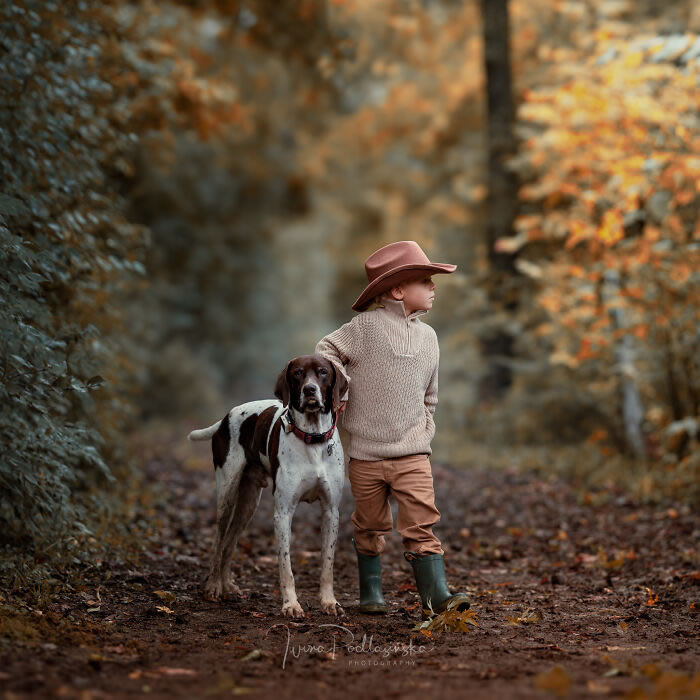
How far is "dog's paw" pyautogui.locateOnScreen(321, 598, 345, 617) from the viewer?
5.10 m

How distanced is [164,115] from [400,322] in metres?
6.68

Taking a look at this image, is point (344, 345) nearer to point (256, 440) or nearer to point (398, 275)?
point (398, 275)

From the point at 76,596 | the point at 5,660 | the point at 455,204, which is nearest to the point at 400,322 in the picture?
the point at 76,596

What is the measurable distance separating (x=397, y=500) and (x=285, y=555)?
2.34 feet

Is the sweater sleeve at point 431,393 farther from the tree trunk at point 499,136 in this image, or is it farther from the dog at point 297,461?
the tree trunk at point 499,136

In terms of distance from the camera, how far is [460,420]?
1628 centimetres

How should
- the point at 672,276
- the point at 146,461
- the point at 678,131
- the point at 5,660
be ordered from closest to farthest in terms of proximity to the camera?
1. the point at 5,660
2. the point at 678,131
3. the point at 672,276
4. the point at 146,461

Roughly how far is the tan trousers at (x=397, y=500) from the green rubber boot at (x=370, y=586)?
2.4 inches

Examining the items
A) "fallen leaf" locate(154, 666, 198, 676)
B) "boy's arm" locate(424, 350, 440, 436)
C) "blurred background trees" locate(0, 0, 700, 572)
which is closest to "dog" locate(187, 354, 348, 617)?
"boy's arm" locate(424, 350, 440, 436)

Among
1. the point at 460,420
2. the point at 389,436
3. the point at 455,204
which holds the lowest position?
the point at 460,420

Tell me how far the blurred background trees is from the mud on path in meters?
0.76

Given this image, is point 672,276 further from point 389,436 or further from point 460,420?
Answer: point 460,420

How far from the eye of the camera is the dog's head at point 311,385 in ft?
15.9

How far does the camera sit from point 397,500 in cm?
525
